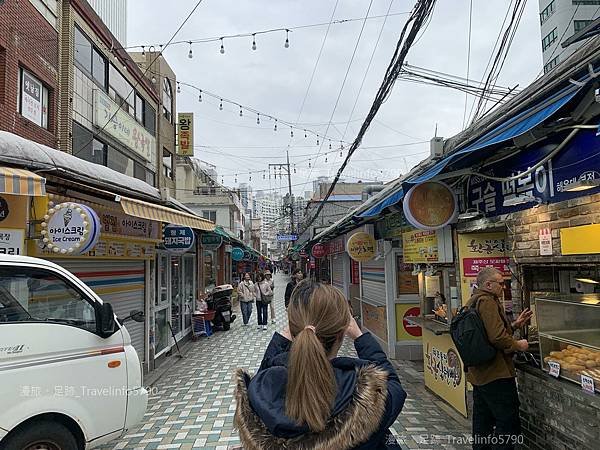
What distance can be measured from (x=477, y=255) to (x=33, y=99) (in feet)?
36.7

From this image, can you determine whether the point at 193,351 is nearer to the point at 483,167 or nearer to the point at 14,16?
the point at 483,167

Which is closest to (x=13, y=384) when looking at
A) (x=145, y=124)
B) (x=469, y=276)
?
(x=469, y=276)

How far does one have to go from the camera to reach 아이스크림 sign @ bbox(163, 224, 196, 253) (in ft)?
28.3

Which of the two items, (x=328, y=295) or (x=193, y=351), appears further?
(x=193, y=351)

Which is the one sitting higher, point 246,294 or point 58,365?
point 58,365

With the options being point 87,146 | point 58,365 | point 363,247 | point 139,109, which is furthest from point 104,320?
point 139,109

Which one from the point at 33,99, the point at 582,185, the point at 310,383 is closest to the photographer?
the point at 310,383

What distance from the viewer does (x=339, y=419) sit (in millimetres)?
1535

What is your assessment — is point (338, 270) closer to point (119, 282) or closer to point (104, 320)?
point (119, 282)

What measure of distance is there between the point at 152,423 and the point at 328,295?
15.2ft

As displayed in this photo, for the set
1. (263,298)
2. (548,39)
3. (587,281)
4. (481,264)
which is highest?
(548,39)

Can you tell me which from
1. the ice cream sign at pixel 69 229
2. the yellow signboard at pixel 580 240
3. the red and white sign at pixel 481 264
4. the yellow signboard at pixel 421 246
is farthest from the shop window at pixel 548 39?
the ice cream sign at pixel 69 229

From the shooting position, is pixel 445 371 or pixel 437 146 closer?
pixel 437 146

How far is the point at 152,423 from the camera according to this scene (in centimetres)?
529
